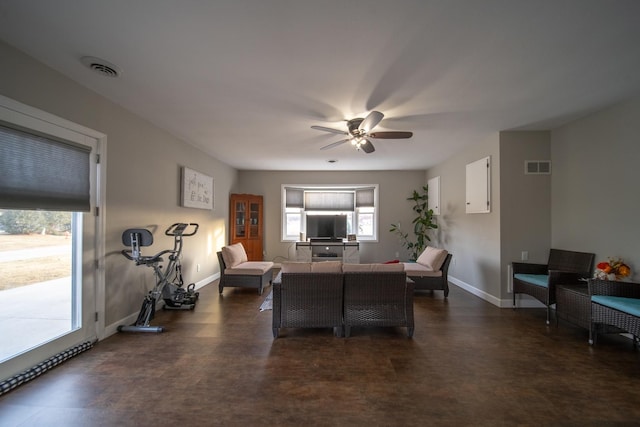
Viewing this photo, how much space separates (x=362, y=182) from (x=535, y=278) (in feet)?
14.4

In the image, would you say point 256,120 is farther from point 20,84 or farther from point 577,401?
A: point 577,401

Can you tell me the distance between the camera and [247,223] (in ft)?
22.6

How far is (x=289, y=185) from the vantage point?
290 inches

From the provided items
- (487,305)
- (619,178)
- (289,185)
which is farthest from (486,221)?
(289,185)

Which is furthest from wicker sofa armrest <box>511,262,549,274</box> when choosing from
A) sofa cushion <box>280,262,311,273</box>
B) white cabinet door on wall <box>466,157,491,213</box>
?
sofa cushion <box>280,262,311,273</box>

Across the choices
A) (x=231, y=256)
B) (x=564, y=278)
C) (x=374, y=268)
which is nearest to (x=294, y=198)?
(x=231, y=256)

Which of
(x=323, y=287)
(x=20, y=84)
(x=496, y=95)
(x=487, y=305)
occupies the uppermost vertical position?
(x=496, y=95)

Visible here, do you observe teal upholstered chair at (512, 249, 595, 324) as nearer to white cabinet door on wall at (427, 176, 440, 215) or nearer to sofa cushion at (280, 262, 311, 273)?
white cabinet door on wall at (427, 176, 440, 215)

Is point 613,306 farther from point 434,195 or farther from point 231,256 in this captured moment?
point 231,256

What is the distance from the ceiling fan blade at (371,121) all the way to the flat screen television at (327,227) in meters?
4.19

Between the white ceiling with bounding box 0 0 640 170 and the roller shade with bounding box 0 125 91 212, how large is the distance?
27.1 inches

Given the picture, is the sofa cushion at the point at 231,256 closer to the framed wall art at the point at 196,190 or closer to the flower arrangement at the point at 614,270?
the framed wall art at the point at 196,190

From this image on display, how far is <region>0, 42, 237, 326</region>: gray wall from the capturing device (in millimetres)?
2317

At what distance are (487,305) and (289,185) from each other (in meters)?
5.08
